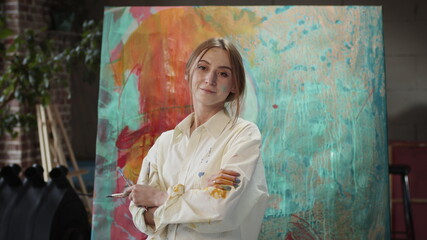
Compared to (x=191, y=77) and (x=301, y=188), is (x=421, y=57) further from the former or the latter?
(x=191, y=77)

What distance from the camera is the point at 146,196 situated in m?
1.60

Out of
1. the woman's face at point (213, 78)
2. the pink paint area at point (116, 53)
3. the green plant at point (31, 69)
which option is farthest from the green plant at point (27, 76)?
the woman's face at point (213, 78)

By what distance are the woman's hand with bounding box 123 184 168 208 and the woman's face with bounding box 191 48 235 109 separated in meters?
0.33

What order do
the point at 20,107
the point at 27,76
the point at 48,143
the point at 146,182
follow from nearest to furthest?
1. the point at 146,182
2. the point at 27,76
3. the point at 48,143
4. the point at 20,107

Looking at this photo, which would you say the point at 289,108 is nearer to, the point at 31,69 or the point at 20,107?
the point at 31,69

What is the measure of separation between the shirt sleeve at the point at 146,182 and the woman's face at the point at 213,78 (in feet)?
0.87

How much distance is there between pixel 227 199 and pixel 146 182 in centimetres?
36

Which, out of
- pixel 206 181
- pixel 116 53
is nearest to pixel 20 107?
pixel 116 53

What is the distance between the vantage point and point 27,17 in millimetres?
4637

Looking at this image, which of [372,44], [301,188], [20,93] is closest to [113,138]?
[301,188]

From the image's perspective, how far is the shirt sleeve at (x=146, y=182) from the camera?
164 cm

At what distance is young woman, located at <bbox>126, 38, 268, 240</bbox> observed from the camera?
1509 millimetres

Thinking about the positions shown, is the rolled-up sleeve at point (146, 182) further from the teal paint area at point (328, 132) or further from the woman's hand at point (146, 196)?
the teal paint area at point (328, 132)

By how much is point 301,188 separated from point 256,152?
69 centimetres
